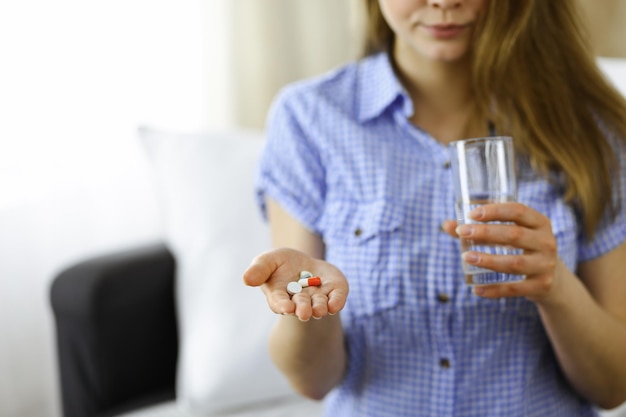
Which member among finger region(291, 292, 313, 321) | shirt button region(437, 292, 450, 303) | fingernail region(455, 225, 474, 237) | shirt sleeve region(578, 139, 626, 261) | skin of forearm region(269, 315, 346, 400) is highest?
fingernail region(455, 225, 474, 237)

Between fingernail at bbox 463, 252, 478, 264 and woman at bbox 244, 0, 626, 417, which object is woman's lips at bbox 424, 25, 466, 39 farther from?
fingernail at bbox 463, 252, 478, 264

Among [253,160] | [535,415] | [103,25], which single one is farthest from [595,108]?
[103,25]

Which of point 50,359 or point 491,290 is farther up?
point 491,290

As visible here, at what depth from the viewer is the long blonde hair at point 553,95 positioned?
3.93 feet

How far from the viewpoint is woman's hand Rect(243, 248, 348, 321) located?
86 cm

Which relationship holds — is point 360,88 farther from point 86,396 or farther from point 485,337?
point 86,396

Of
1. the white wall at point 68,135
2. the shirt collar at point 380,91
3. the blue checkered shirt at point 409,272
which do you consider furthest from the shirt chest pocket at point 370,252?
the white wall at point 68,135

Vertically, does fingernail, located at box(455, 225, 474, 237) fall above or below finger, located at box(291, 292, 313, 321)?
above

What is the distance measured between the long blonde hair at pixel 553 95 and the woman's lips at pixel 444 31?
4 cm

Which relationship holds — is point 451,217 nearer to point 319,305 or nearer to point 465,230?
point 465,230

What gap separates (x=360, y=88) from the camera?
135cm

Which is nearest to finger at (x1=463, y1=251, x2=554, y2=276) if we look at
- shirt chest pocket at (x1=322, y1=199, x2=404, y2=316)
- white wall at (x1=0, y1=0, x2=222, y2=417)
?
shirt chest pocket at (x1=322, y1=199, x2=404, y2=316)

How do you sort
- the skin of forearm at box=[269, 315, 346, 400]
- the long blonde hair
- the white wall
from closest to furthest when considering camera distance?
the skin of forearm at box=[269, 315, 346, 400]
the long blonde hair
the white wall

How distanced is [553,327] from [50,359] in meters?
1.42
